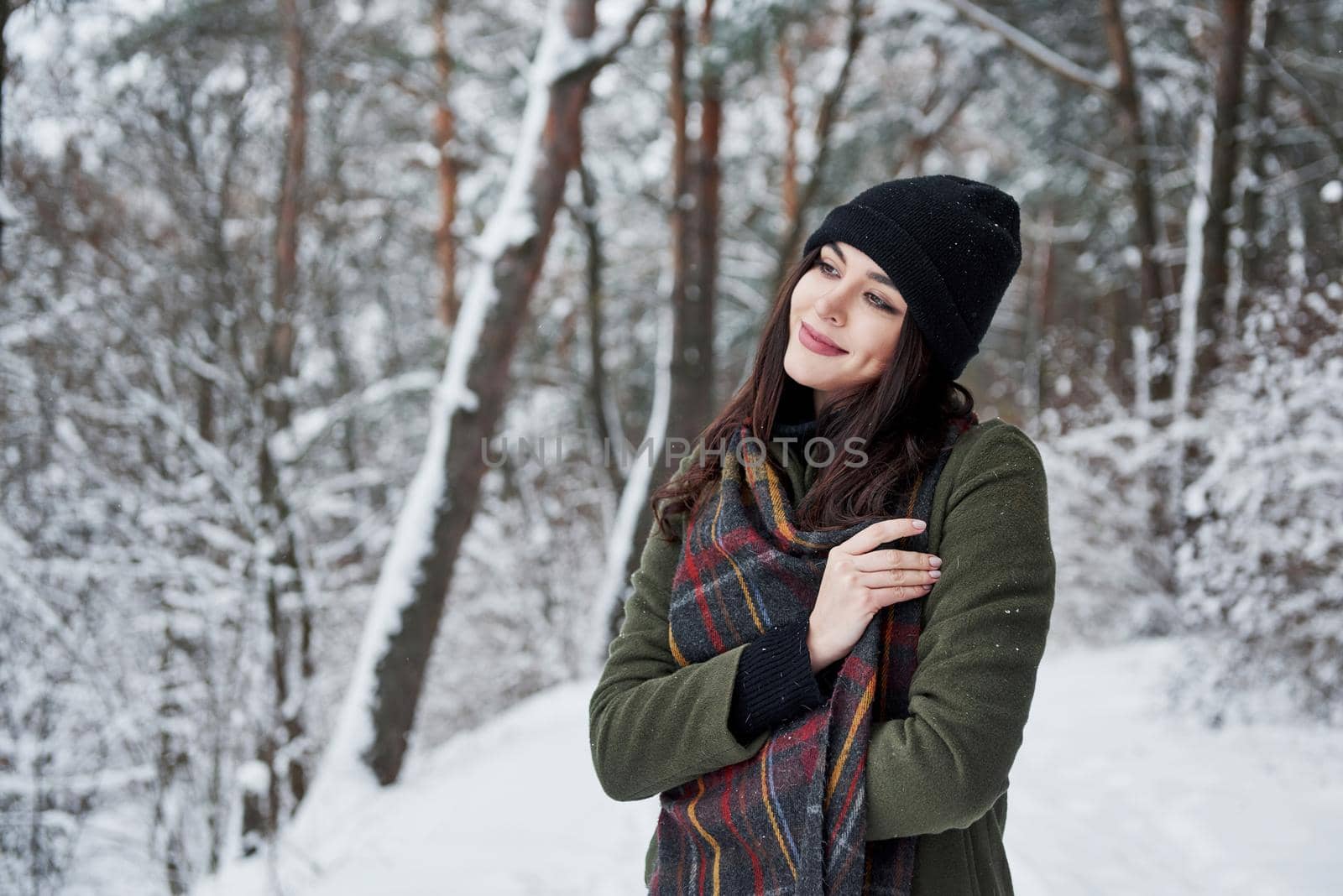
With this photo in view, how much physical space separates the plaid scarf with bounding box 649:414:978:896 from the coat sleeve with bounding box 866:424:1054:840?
0.04 m

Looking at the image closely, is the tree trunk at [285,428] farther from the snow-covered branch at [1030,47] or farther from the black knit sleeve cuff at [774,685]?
the black knit sleeve cuff at [774,685]

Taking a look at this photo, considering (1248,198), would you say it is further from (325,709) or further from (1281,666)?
(325,709)

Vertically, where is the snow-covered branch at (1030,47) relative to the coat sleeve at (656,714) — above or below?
above

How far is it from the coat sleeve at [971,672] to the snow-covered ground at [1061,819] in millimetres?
2318

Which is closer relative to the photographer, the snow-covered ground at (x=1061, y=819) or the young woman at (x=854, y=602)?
the young woman at (x=854, y=602)

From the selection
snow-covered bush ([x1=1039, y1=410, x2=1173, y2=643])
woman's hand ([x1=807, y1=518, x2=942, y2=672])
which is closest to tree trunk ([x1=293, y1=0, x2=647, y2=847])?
woman's hand ([x1=807, y1=518, x2=942, y2=672])

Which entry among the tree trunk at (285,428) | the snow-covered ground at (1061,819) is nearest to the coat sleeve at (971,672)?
the snow-covered ground at (1061,819)

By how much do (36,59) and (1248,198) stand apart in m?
9.10

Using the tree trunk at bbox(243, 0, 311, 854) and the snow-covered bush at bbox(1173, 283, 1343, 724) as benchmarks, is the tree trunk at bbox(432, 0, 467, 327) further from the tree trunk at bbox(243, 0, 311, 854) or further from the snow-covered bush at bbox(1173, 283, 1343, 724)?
the snow-covered bush at bbox(1173, 283, 1343, 724)

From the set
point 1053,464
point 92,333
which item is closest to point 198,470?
point 92,333

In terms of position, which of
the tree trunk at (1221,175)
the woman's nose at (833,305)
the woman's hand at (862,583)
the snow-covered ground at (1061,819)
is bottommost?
the snow-covered ground at (1061,819)

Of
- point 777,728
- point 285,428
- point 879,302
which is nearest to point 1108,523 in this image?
point 285,428

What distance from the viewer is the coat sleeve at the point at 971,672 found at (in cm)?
113

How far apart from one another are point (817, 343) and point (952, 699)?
0.58 m
